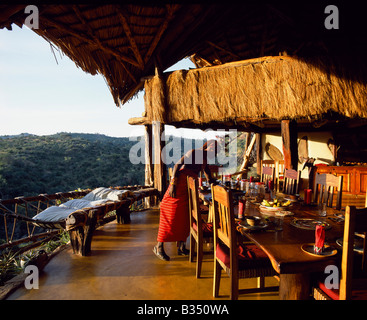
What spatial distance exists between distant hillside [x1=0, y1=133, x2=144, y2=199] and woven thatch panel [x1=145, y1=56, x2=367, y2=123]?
10.7 metres

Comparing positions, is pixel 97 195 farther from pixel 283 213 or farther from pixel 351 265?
pixel 351 265

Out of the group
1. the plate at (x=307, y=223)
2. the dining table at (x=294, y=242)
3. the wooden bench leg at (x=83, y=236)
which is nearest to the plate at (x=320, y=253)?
the dining table at (x=294, y=242)

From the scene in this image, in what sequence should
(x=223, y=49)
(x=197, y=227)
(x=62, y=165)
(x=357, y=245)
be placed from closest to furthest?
(x=357, y=245) < (x=197, y=227) < (x=223, y=49) < (x=62, y=165)

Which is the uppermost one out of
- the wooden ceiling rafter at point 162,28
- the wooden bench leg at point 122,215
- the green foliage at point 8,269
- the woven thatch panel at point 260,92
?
the wooden ceiling rafter at point 162,28

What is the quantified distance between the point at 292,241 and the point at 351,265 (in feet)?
1.23

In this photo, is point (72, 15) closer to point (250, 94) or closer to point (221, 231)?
point (250, 94)

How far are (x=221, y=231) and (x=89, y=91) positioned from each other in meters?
8.08

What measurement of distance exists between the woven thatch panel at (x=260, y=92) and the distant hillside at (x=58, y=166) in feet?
35.1

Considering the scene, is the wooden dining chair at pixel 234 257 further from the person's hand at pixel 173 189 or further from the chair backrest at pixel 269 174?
the chair backrest at pixel 269 174

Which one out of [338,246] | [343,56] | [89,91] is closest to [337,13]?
[343,56]

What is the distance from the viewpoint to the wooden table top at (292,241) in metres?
1.40

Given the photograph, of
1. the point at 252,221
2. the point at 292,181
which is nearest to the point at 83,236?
the point at 252,221

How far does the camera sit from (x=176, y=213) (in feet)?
10.3

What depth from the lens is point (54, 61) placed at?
3789 millimetres
